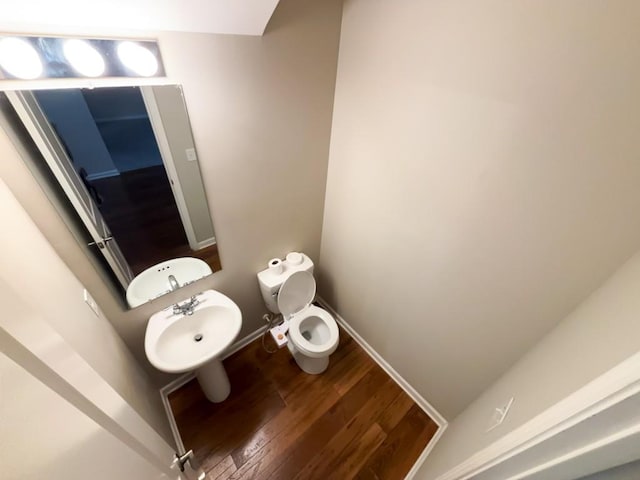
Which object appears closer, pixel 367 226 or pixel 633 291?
pixel 633 291

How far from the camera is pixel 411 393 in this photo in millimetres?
1675

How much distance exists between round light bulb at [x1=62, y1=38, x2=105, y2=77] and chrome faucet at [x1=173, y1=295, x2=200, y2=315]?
41.9 inches

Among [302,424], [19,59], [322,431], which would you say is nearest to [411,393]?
[322,431]

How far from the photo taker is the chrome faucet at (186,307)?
134cm

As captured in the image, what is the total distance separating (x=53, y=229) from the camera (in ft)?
2.91

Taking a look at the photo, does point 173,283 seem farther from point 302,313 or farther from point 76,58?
point 76,58

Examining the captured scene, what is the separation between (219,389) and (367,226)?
1383 millimetres

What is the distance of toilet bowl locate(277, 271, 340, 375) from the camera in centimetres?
162

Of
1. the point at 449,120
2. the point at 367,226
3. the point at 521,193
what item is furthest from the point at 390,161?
the point at 521,193

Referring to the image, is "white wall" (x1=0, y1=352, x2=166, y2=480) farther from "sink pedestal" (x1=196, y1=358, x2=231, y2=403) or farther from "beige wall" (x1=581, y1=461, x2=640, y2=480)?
"sink pedestal" (x1=196, y1=358, x2=231, y2=403)

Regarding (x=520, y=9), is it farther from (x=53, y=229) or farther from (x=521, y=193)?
(x=53, y=229)

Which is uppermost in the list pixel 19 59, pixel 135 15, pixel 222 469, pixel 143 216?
pixel 135 15

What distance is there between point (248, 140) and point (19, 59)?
2.35 feet

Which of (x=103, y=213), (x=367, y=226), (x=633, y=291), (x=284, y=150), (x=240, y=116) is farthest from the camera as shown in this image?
(x=367, y=226)
